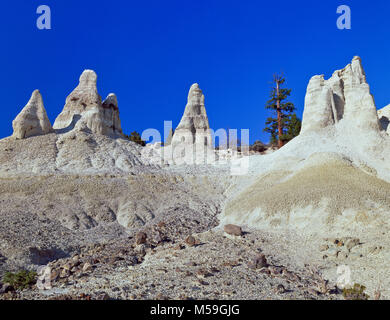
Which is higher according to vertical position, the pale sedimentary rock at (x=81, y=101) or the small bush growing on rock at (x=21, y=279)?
the pale sedimentary rock at (x=81, y=101)

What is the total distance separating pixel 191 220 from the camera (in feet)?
74.9

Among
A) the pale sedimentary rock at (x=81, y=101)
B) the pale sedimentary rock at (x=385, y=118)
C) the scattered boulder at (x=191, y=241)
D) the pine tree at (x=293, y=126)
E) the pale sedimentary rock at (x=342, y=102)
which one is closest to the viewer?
the scattered boulder at (x=191, y=241)

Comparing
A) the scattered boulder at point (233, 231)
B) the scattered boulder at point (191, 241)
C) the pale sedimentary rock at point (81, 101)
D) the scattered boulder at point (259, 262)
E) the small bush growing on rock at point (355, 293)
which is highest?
the pale sedimentary rock at point (81, 101)

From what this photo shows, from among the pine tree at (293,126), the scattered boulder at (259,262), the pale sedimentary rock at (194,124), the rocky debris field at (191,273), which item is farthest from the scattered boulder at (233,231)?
the pine tree at (293,126)

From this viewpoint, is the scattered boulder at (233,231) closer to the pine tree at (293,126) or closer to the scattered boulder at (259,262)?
the scattered boulder at (259,262)

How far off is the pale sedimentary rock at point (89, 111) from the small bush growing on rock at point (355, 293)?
2943 centimetres

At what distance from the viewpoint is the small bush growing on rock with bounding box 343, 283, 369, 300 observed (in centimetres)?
1106

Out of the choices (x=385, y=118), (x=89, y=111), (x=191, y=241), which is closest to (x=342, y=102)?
(x=385, y=118)

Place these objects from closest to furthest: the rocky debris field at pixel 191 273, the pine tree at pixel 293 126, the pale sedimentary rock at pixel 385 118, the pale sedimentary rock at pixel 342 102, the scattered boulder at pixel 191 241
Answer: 1. the rocky debris field at pixel 191 273
2. the scattered boulder at pixel 191 241
3. the pale sedimentary rock at pixel 342 102
4. the pale sedimentary rock at pixel 385 118
5. the pine tree at pixel 293 126

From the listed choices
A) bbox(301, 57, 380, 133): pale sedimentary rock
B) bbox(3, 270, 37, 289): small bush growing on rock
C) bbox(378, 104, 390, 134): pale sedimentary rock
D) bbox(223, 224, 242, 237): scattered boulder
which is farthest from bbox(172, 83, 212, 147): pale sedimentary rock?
bbox(3, 270, 37, 289): small bush growing on rock

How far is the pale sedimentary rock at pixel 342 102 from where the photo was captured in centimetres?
2820
